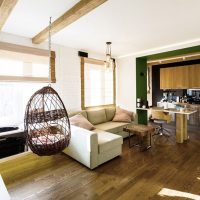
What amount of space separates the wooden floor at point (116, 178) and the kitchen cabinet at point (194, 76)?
11.0 ft

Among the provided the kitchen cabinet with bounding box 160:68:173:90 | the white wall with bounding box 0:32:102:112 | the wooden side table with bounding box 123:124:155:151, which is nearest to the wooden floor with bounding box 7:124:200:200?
the wooden side table with bounding box 123:124:155:151

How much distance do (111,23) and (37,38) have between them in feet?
5.11

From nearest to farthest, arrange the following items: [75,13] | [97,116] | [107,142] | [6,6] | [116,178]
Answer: [6,6] < [75,13] < [116,178] < [107,142] < [97,116]

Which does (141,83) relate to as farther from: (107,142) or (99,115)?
(107,142)

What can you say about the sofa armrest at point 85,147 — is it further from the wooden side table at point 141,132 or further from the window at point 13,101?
the window at point 13,101

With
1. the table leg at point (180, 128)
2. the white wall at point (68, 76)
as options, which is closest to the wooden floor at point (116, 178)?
the table leg at point (180, 128)

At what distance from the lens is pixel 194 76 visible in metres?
5.70

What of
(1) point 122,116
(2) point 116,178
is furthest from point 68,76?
(2) point 116,178

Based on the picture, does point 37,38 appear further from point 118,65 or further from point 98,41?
point 118,65

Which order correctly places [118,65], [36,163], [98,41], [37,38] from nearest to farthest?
[36,163] → [37,38] → [98,41] → [118,65]

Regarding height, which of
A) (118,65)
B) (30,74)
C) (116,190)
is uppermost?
(118,65)

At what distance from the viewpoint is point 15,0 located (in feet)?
6.01

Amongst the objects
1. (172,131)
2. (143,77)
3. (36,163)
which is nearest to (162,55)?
(143,77)

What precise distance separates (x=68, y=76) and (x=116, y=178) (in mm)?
2665
